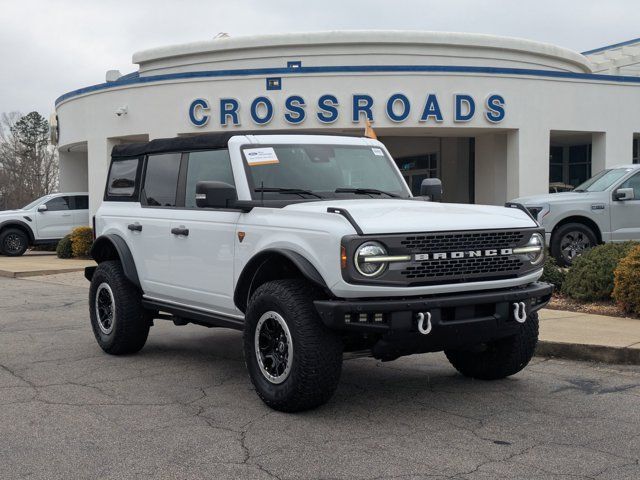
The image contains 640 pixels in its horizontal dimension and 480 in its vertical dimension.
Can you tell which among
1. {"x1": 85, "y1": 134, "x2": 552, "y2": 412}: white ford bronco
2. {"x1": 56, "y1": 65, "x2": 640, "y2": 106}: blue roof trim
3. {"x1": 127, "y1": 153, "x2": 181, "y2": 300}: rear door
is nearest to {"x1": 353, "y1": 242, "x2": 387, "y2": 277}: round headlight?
{"x1": 85, "y1": 134, "x2": 552, "y2": 412}: white ford bronco

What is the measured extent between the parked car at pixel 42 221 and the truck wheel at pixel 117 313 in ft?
54.2

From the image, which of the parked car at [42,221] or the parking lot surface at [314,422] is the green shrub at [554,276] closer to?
the parking lot surface at [314,422]

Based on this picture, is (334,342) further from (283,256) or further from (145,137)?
(145,137)

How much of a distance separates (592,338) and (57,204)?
19434mm

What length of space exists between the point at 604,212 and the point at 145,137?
49.8 feet

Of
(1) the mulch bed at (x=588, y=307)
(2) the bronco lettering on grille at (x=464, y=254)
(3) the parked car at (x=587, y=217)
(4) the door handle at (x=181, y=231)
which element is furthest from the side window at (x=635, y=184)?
(4) the door handle at (x=181, y=231)

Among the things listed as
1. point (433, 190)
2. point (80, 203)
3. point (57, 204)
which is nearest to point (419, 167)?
point (80, 203)

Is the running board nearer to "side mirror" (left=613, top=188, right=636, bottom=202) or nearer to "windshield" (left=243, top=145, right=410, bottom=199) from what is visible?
"windshield" (left=243, top=145, right=410, bottom=199)

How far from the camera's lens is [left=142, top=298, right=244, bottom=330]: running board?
620 cm

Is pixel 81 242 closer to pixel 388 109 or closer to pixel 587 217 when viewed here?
pixel 388 109

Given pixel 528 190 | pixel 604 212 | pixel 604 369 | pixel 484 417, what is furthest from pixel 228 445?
pixel 528 190

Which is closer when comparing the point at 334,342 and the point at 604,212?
the point at 334,342

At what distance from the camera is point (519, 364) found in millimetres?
6227

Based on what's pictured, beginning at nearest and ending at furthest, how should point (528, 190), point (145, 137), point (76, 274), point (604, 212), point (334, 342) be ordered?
1. point (334, 342)
2. point (604, 212)
3. point (76, 274)
4. point (528, 190)
5. point (145, 137)
